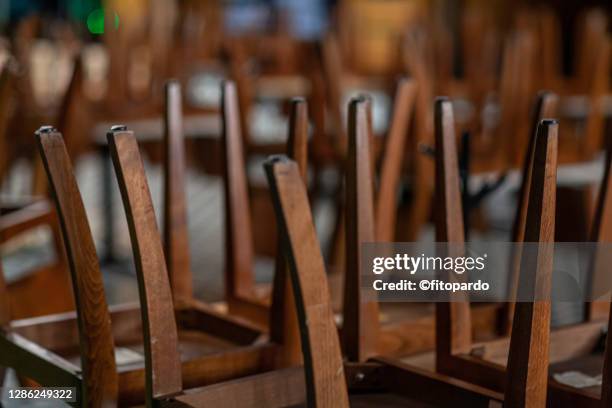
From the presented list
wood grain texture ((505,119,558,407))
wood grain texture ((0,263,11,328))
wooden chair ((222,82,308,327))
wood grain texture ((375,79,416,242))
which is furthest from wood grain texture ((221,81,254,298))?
wood grain texture ((505,119,558,407))

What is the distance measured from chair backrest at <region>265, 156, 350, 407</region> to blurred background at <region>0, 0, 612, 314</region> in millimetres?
681

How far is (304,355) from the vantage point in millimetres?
883

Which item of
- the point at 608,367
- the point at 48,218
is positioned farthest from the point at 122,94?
the point at 608,367

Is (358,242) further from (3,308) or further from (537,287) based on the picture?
(3,308)

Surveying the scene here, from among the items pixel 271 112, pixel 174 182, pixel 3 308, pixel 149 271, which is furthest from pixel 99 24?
pixel 149 271

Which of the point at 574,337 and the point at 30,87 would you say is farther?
the point at 30,87

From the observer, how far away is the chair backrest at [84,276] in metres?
1.06

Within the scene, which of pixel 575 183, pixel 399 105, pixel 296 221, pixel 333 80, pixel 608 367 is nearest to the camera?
pixel 296 221

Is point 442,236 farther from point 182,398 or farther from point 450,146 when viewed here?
point 182,398

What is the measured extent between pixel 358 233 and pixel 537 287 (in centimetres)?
29

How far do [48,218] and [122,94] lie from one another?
2.00 meters

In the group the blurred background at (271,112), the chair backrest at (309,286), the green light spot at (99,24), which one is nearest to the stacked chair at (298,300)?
the chair backrest at (309,286)

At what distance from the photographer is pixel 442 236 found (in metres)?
1.24

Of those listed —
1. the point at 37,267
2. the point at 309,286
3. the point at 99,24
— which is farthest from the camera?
the point at 99,24
